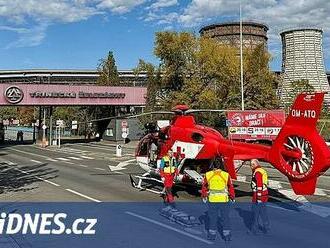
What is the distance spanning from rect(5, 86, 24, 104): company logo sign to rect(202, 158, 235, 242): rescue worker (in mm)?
51665

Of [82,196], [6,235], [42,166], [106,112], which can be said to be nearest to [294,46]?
[106,112]

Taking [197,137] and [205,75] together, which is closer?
[197,137]

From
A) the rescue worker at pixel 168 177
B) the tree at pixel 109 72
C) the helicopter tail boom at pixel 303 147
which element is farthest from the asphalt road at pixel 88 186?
the tree at pixel 109 72

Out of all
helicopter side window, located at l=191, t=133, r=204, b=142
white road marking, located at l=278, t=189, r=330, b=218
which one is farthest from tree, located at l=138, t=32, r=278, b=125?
white road marking, located at l=278, t=189, r=330, b=218

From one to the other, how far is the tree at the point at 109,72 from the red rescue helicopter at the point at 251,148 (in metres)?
68.6

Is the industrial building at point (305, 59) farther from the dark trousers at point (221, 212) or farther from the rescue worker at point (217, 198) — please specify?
the dark trousers at point (221, 212)

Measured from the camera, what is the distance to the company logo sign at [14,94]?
192 feet

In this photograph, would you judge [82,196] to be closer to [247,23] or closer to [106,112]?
[106,112]

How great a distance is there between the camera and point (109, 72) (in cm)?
9375

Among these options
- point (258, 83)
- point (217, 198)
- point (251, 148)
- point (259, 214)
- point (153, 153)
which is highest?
point (258, 83)

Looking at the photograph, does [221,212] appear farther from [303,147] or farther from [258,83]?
[258,83]

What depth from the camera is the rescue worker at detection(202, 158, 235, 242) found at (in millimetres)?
11117

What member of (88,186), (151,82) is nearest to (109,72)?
(151,82)

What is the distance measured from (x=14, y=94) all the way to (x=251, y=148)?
159ft
